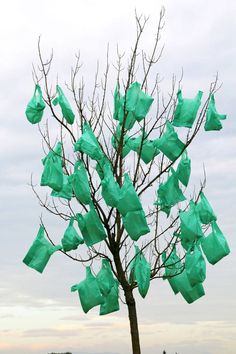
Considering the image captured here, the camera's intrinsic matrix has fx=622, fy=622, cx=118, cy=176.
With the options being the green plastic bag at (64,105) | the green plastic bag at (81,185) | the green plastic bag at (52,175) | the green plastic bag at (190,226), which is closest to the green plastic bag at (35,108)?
the green plastic bag at (64,105)

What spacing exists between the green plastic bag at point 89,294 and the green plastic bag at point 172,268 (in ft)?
3.06

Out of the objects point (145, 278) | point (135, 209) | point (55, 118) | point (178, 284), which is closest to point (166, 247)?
Result: point (178, 284)

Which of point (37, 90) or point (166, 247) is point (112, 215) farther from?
point (37, 90)

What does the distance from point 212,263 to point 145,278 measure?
2.38 ft

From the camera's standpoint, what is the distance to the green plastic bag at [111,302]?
20.4 feet

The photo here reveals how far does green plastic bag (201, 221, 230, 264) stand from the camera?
20.1 ft

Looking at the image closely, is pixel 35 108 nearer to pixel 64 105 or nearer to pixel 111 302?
pixel 64 105

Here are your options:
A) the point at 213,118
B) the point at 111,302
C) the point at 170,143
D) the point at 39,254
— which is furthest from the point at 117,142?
the point at 111,302

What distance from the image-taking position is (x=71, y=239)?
6.22 metres

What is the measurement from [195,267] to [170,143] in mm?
1267

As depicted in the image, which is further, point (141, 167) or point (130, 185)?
point (141, 167)

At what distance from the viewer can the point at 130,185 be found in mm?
5625

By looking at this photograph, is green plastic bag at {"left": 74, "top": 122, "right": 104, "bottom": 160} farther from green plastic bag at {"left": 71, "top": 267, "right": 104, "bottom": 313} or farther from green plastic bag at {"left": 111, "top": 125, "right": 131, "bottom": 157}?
green plastic bag at {"left": 71, "top": 267, "right": 104, "bottom": 313}

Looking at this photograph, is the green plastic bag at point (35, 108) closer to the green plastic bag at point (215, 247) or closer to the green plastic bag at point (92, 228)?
the green plastic bag at point (92, 228)
